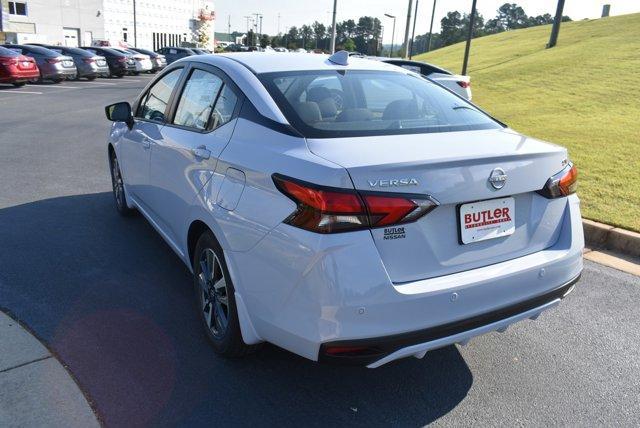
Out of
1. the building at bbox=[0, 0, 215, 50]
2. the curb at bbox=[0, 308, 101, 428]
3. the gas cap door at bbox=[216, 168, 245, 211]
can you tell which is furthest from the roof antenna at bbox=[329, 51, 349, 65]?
the building at bbox=[0, 0, 215, 50]

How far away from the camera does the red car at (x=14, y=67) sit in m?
19.4

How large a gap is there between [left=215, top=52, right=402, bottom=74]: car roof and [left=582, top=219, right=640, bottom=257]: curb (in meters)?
2.71

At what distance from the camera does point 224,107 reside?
326cm

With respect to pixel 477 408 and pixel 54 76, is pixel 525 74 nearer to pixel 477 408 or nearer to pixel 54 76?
pixel 54 76

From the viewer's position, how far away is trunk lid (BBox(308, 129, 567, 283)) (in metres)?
2.36

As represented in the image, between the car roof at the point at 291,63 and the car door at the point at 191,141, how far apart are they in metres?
0.20

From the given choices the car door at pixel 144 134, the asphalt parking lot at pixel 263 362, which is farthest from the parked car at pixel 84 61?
the asphalt parking lot at pixel 263 362

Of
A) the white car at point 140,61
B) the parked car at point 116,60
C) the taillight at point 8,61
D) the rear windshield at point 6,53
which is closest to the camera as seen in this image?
the taillight at point 8,61

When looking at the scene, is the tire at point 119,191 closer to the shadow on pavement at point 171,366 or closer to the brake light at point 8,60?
the shadow on pavement at point 171,366

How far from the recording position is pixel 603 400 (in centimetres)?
294

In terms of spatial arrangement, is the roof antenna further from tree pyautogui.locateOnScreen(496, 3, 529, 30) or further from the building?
tree pyautogui.locateOnScreen(496, 3, 529, 30)

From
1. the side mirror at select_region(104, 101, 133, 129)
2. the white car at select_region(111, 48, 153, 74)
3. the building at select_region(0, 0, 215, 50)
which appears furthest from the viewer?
the building at select_region(0, 0, 215, 50)

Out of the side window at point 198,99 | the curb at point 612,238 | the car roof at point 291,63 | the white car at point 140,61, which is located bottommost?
the white car at point 140,61

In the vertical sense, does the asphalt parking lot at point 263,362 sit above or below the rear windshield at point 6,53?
below
